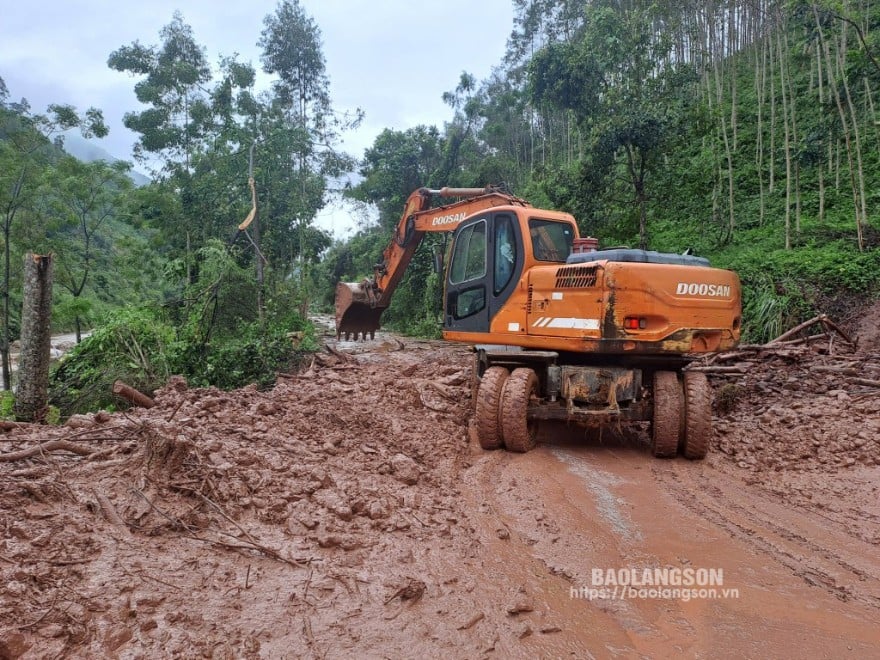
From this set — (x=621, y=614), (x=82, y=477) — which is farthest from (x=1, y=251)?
(x=621, y=614)

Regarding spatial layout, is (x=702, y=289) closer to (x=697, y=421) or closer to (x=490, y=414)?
(x=697, y=421)

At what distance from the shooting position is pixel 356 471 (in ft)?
15.5

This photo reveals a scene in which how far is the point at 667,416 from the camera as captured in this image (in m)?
5.56

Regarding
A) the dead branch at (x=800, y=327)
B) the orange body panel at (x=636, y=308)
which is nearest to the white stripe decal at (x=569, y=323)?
the orange body panel at (x=636, y=308)

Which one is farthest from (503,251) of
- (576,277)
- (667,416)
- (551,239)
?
(667,416)

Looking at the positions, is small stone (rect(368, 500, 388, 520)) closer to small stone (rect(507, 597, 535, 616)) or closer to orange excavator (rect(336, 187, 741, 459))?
small stone (rect(507, 597, 535, 616))

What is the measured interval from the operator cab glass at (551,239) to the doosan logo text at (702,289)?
1507 mm

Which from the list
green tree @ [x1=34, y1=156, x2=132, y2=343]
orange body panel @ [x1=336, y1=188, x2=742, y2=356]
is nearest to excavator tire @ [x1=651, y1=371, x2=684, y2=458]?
orange body panel @ [x1=336, y1=188, x2=742, y2=356]

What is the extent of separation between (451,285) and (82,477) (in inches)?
182

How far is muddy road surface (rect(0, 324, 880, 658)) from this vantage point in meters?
2.56

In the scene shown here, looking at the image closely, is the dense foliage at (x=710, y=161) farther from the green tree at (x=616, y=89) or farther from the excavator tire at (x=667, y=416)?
the excavator tire at (x=667, y=416)

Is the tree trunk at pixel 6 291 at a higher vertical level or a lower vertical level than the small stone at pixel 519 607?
higher

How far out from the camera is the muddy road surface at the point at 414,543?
2.56m

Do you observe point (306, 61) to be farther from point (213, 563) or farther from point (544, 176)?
point (213, 563)
